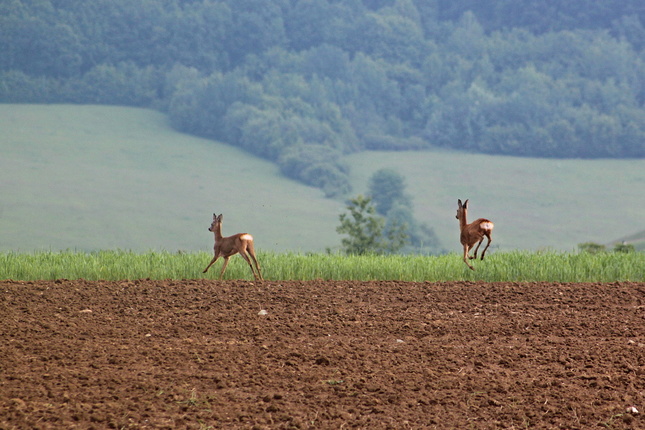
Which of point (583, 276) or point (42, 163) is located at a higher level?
point (42, 163)

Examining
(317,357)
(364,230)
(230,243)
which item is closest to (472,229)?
(317,357)

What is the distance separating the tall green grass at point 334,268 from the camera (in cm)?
1019

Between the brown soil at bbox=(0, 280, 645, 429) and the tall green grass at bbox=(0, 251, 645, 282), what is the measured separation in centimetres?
96

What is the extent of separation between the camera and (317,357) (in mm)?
6074

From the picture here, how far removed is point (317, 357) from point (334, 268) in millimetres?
4456

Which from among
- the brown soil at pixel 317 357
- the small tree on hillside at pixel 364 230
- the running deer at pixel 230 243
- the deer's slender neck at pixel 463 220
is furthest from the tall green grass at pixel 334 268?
the small tree on hillside at pixel 364 230

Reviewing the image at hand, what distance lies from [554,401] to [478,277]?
16.2ft

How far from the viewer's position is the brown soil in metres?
4.99

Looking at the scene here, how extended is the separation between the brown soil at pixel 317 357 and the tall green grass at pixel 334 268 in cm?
96

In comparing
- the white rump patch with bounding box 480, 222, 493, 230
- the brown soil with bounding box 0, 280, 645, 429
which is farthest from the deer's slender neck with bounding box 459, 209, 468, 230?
the brown soil with bounding box 0, 280, 645, 429

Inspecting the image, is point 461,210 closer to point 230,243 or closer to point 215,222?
point 230,243

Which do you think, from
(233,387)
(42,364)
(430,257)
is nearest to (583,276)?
(430,257)

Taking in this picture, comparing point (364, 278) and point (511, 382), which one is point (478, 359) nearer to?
point (511, 382)

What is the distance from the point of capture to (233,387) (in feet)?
17.8
